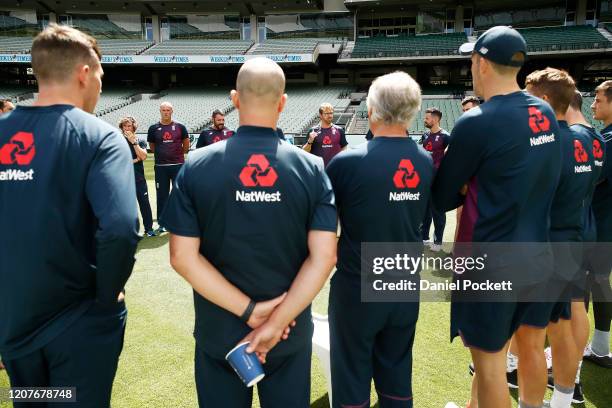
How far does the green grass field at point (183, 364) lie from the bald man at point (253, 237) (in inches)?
55.5

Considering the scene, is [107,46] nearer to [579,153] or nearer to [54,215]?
[54,215]

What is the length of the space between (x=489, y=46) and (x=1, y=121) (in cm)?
224

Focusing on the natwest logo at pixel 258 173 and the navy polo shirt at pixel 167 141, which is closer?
the natwest logo at pixel 258 173

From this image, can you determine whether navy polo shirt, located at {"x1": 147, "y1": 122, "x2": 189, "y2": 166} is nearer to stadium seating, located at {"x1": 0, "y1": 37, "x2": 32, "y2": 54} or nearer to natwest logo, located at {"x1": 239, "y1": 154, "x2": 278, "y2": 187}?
natwest logo, located at {"x1": 239, "y1": 154, "x2": 278, "y2": 187}

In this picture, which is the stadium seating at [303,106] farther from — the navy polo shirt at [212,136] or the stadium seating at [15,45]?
the stadium seating at [15,45]

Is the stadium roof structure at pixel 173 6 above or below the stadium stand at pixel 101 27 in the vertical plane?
above

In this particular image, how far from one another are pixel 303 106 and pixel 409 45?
9.66 m

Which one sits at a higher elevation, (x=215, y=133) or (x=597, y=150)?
(x=597, y=150)

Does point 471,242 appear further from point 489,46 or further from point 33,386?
point 33,386

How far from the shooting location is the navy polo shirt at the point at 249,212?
1647 mm

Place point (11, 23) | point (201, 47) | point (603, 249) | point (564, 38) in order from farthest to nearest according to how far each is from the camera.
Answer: point (11, 23)
point (201, 47)
point (564, 38)
point (603, 249)

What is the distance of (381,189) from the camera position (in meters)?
2.05

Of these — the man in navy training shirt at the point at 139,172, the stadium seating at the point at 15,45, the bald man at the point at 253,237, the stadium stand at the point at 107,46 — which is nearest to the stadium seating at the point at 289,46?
the stadium stand at the point at 107,46

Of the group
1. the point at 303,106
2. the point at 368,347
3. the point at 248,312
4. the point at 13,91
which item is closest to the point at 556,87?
the point at 368,347
